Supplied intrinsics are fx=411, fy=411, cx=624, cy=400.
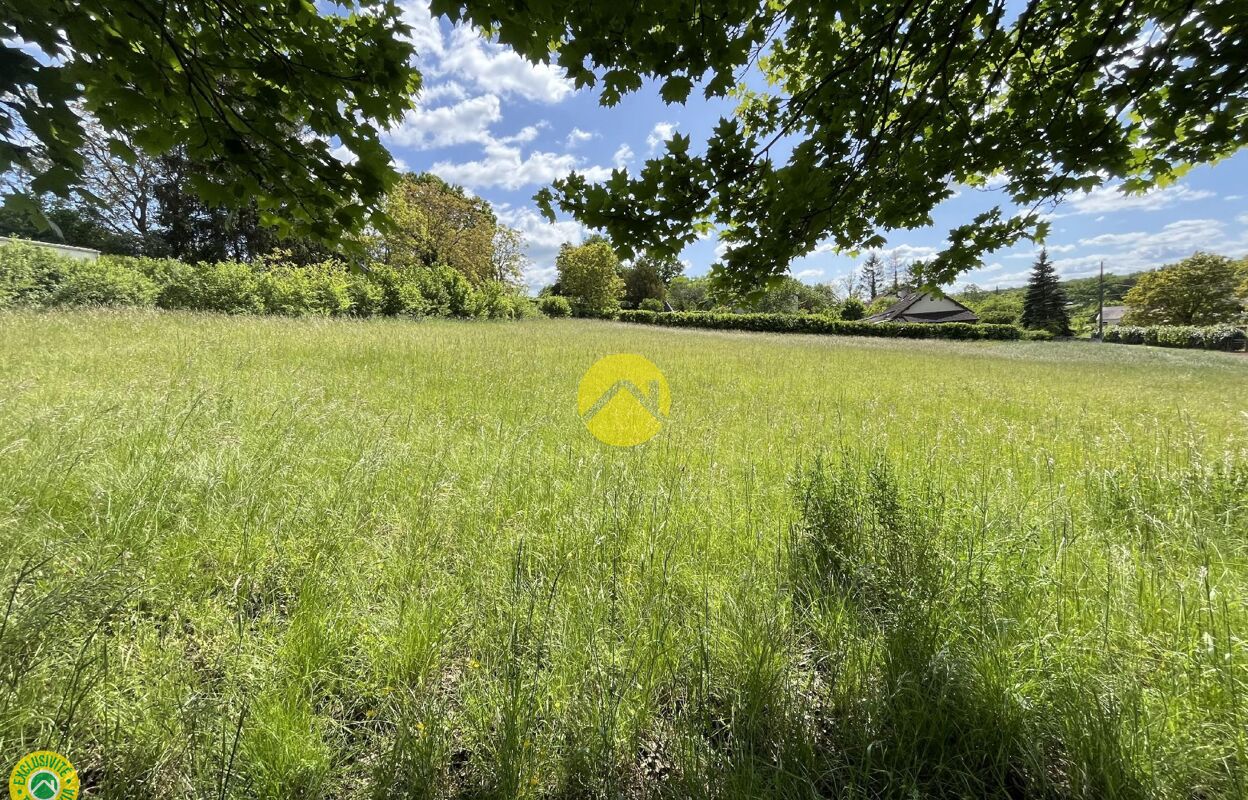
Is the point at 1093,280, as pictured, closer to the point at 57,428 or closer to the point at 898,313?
the point at 898,313

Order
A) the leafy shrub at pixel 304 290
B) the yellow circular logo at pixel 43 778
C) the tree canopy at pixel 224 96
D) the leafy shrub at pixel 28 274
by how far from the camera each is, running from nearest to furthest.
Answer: the yellow circular logo at pixel 43 778 → the tree canopy at pixel 224 96 → the leafy shrub at pixel 28 274 → the leafy shrub at pixel 304 290

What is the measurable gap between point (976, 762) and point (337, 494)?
3547 mm

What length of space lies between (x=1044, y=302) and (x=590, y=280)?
161ft

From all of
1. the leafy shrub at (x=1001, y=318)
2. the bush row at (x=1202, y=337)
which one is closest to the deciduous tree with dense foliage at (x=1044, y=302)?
the leafy shrub at (x=1001, y=318)

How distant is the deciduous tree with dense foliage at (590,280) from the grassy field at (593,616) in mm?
42125

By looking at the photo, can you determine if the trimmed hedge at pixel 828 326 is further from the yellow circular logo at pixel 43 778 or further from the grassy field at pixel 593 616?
the yellow circular logo at pixel 43 778

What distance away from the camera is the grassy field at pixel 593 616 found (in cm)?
137

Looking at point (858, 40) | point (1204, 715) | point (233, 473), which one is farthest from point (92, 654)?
point (858, 40)

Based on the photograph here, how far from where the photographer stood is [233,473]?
2.87 metres

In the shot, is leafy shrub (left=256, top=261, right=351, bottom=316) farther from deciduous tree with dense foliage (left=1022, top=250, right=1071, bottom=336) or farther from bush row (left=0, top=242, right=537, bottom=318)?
deciduous tree with dense foliage (left=1022, top=250, right=1071, bottom=336)

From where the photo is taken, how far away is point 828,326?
1430 inches

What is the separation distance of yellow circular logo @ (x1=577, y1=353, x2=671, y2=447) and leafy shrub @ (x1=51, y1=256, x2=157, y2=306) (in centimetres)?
1413

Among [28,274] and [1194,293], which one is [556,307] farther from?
[1194,293]

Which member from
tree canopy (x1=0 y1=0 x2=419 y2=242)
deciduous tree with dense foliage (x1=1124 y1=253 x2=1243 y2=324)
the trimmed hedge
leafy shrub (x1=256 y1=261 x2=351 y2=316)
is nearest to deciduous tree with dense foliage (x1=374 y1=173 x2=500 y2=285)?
leafy shrub (x1=256 y1=261 x2=351 y2=316)
